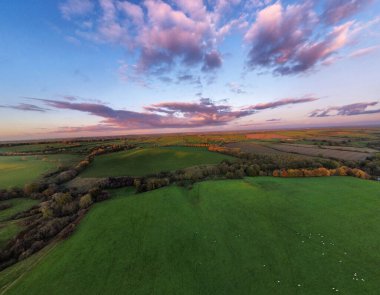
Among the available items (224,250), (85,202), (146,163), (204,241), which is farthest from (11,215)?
(146,163)

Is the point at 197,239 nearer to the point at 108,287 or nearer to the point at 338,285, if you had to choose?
the point at 108,287

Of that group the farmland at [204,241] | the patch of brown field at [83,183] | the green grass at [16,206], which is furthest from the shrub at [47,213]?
the patch of brown field at [83,183]

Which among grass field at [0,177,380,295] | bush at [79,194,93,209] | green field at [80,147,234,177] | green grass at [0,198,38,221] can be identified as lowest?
green grass at [0,198,38,221]

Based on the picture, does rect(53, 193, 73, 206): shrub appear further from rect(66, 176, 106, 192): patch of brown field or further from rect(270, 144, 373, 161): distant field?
rect(270, 144, 373, 161): distant field

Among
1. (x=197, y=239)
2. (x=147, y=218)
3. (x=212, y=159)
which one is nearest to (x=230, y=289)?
(x=197, y=239)

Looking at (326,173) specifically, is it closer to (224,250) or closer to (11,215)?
(224,250)

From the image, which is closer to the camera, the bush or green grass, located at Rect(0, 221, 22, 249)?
green grass, located at Rect(0, 221, 22, 249)

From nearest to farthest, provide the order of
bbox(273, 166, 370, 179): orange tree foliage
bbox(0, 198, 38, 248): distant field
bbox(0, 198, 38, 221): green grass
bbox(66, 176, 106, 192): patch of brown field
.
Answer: bbox(0, 198, 38, 248): distant field < bbox(0, 198, 38, 221): green grass < bbox(273, 166, 370, 179): orange tree foliage < bbox(66, 176, 106, 192): patch of brown field

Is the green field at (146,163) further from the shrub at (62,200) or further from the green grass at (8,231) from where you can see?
the green grass at (8,231)

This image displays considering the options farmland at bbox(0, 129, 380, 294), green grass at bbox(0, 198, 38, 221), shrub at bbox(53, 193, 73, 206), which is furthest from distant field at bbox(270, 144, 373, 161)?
green grass at bbox(0, 198, 38, 221)
